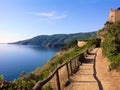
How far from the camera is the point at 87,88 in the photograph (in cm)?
1312

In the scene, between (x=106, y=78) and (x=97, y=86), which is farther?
(x=106, y=78)

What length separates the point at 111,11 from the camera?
81.7 metres

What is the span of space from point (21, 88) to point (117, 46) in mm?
13631

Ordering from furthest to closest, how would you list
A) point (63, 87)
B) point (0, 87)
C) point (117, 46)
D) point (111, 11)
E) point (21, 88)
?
1. point (111, 11)
2. point (117, 46)
3. point (63, 87)
4. point (21, 88)
5. point (0, 87)

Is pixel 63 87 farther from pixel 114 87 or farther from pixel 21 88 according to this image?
pixel 21 88

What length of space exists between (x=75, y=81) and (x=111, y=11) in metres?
69.9

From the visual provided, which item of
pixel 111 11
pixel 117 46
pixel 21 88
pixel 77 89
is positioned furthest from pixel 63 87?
pixel 111 11

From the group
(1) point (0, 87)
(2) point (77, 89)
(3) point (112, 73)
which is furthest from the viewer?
(3) point (112, 73)

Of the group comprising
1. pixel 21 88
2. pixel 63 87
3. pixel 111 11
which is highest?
pixel 111 11

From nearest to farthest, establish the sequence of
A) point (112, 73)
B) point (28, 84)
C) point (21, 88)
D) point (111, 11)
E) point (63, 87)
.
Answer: point (21, 88) → point (28, 84) → point (63, 87) → point (112, 73) → point (111, 11)

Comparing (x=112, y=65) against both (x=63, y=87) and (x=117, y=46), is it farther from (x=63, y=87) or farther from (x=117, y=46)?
(x=63, y=87)

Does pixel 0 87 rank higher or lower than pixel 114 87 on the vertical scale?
higher

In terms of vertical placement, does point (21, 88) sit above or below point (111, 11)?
below

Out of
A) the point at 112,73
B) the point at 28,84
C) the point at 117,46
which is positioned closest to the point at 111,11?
the point at 117,46
